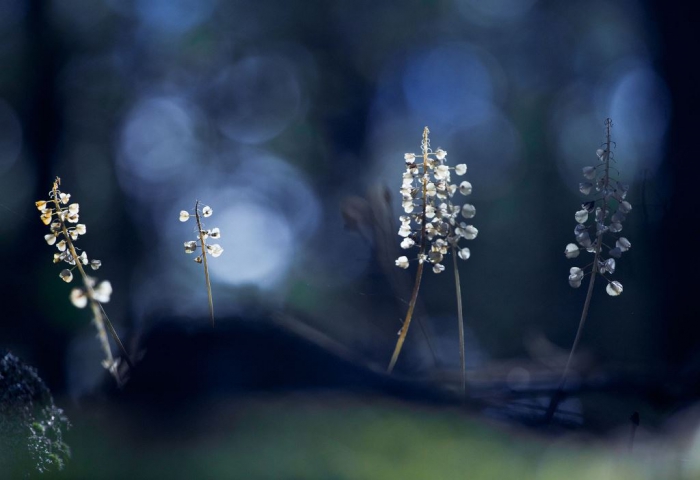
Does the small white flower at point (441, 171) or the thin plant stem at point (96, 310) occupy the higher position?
the small white flower at point (441, 171)

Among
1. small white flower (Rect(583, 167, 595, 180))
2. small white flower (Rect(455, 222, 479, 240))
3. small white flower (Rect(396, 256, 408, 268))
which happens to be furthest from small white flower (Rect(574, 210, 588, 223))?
small white flower (Rect(396, 256, 408, 268))

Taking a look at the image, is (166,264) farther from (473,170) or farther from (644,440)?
(644,440)

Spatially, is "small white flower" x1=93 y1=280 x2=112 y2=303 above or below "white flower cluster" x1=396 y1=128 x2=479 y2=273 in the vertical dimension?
below

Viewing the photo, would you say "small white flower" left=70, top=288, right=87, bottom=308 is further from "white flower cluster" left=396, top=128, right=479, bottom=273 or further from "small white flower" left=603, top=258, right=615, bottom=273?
"small white flower" left=603, top=258, right=615, bottom=273

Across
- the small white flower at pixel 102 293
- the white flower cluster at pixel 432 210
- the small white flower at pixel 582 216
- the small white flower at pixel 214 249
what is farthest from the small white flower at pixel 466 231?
the small white flower at pixel 102 293

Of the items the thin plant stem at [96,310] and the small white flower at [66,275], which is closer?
the thin plant stem at [96,310]

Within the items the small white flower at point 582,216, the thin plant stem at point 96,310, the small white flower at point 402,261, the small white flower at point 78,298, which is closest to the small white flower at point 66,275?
the thin plant stem at point 96,310

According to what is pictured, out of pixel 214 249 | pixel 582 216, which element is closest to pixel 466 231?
pixel 582 216

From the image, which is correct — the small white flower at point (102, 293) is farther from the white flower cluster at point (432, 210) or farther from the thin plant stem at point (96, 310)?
the white flower cluster at point (432, 210)

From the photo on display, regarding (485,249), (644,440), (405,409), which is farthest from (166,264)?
(644,440)

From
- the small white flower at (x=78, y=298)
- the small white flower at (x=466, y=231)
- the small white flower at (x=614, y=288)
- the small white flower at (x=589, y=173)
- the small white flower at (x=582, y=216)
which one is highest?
the small white flower at (x=589, y=173)

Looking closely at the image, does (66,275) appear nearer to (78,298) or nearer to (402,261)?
(78,298)
